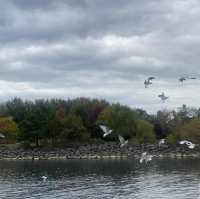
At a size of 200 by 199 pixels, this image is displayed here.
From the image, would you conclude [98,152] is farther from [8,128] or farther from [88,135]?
[8,128]

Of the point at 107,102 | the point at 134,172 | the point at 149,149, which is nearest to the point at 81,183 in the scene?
the point at 134,172

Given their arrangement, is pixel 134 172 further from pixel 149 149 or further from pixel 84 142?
pixel 84 142

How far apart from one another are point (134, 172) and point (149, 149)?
33443mm

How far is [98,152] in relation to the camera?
98.1 m

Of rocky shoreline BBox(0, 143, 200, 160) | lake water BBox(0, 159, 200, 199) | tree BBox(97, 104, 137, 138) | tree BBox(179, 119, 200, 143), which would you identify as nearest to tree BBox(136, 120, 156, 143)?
tree BBox(97, 104, 137, 138)

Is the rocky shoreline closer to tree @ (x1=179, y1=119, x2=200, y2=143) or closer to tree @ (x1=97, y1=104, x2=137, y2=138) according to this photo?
tree @ (x1=179, y1=119, x2=200, y2=143)

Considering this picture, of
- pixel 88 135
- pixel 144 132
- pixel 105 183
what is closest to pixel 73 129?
pixel 88 135

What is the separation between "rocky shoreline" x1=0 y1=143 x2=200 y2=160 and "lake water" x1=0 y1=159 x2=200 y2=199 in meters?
24.0

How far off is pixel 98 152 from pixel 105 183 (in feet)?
146

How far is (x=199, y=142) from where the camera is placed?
10262 centimetres

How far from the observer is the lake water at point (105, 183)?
45594 millimetres

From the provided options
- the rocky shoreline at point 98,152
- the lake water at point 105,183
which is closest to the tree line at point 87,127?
the rocky shoreline at point 98,152

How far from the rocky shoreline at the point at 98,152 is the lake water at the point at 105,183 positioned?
944 inches

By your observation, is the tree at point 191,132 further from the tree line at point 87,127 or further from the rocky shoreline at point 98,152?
the rocky shoreline at point 98,152
